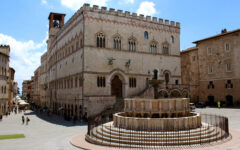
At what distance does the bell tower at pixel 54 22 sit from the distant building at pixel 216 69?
3337 centimetres

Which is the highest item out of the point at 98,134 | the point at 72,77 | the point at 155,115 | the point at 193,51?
the point at 193,51

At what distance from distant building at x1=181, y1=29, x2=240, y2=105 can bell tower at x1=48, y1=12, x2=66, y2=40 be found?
33.4 m

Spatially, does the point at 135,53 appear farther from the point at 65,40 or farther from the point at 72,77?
the point at 65,40

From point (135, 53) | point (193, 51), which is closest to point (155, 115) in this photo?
point (135, 53)

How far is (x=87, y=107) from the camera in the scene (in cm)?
2872

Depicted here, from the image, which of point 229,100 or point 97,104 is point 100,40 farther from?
point 229,100

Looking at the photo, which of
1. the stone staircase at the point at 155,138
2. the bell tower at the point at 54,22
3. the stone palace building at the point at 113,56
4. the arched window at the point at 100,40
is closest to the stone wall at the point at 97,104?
the stone palace building at the point at 113,56

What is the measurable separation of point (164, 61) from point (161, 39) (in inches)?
157

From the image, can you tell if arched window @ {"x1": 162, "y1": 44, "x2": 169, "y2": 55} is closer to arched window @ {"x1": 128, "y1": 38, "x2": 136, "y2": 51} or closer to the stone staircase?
arched window @ {"x1": 128, "y1": 38, "x2": 136, "y2": 51}

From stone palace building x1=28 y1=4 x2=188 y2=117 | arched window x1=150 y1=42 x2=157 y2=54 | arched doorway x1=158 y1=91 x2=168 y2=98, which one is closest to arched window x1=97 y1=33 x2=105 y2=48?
stone palace building x1=28 y1=4 x2=188 y2=117

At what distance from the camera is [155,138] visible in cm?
1325

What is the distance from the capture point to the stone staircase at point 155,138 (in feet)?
42.2

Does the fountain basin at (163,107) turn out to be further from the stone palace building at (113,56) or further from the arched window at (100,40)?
the arched window at (100,40)

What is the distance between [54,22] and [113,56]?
2924cm
